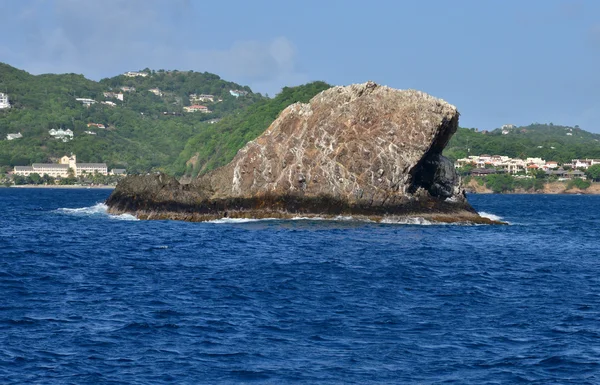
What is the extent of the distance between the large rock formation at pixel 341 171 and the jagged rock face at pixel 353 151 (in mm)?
77

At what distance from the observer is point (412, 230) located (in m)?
66.4

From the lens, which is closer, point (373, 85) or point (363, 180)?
point (363, 180)

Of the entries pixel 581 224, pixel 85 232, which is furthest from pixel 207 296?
pixel 581 224

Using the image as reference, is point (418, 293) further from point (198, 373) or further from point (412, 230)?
point (412, 230)

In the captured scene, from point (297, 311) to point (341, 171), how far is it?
135 feet

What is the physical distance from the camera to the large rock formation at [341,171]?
74.6 m

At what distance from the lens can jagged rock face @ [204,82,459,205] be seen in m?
74.7

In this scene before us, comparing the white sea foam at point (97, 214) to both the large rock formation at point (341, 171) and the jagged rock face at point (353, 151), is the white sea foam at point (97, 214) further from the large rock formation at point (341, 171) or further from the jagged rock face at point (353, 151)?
the jagged rock face at point (353, 151)

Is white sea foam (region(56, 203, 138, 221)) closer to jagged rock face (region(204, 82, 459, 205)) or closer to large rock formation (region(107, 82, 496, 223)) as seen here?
large rock formation (region(107, 82, 496, 223))

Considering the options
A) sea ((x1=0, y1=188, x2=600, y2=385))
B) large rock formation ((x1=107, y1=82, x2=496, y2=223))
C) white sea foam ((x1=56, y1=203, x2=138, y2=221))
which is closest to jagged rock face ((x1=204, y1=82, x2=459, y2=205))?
large rock formation ((x1=107, y1=82, x2=496, y2=223))

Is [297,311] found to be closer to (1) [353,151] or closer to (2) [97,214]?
(1) [353,151]

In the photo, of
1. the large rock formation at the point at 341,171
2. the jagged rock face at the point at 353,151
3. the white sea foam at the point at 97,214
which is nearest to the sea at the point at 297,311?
the large rock formation at the point at 341,171

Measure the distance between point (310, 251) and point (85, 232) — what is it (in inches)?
798

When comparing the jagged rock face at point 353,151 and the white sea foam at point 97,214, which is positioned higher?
the jagged rock face at point 353,151
